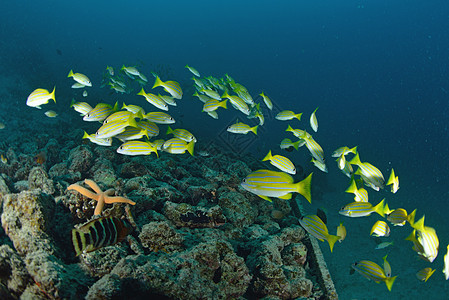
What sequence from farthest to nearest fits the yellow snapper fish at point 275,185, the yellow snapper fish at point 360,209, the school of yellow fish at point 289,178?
the yellow snapper fish at point 360,209
the school of yellow fish at point 289,178
the yellow snapper fish at point 275,185

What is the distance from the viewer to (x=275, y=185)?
8.60 ft

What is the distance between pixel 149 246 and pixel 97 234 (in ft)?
4.72

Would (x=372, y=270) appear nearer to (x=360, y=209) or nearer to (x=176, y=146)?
(x=360, y=209)

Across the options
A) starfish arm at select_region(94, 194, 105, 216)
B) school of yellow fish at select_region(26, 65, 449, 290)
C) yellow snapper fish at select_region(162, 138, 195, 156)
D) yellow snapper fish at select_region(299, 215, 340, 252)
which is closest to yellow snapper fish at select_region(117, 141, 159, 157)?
school of yellow fish at select_region(26, 65, 449, 290)

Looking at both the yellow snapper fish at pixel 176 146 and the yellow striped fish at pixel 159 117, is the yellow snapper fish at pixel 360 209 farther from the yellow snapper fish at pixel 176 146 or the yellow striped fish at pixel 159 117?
the yellow striped fish at pixel 159 117

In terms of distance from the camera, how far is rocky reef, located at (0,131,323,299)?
216 cm

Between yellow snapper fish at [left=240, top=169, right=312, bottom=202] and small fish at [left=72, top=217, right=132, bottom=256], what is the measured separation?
1.42 metres

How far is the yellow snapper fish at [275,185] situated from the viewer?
2557mm

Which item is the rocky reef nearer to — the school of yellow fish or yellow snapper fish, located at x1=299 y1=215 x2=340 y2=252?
yellow snapper fish, located at x1=299 y1=215 x2=340 y2=252

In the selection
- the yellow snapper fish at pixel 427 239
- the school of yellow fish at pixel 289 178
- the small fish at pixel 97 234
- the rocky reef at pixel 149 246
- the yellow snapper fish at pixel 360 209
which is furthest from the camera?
the yellow snapper fish at pixel 360 209

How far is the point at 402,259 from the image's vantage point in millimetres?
9766

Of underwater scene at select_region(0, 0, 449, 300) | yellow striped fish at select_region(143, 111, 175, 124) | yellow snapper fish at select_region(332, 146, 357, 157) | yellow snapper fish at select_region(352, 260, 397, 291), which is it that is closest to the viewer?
underwater scene at select_region(0, 0, 449, 300)

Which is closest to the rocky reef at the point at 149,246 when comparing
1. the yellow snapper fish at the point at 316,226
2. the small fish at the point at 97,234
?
the small fish at the point at 97,234

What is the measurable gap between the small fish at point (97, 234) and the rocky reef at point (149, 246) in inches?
18.2
